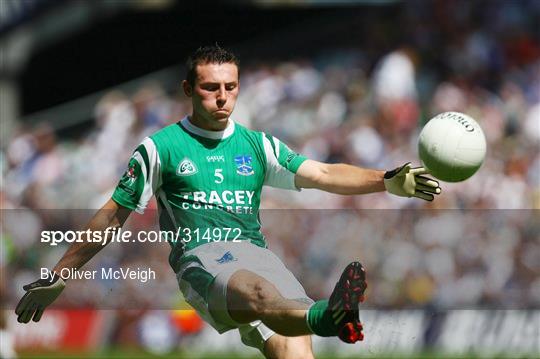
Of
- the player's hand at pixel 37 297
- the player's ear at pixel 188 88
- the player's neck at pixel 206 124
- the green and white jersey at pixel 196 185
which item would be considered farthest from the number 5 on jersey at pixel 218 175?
the player's hand at pixel 37 297

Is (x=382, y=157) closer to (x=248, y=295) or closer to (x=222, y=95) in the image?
(x=222, y=95)

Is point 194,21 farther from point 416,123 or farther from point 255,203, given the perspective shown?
point 255,203

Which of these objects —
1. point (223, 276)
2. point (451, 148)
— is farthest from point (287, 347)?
point (451, 148)

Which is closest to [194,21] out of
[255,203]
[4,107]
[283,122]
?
[4,107]

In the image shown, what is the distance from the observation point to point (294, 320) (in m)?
6.82

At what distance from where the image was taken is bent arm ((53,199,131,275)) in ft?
24.5

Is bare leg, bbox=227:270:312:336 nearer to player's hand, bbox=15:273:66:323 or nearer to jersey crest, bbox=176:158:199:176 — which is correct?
jersey crest, bbox=176:158:199:176

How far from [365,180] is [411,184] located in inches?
13.9

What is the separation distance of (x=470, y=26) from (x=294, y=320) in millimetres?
13727

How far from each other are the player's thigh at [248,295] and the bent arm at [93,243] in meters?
0.87

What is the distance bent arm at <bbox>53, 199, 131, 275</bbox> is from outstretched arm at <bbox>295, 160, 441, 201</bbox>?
1.19 metres

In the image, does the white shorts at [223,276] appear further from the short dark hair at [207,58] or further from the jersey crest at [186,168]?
the short dark hair at [207,58]

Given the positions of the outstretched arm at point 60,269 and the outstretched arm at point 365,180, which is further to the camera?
the outstretched arm at point 60,269

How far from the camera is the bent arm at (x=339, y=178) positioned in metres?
7.54
